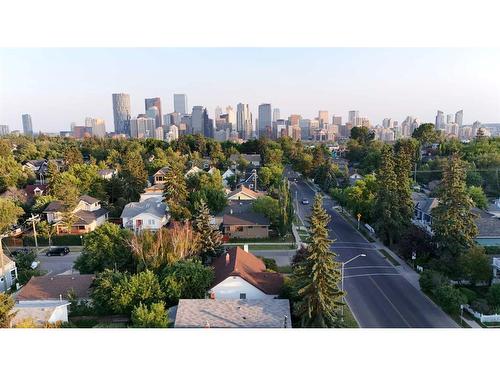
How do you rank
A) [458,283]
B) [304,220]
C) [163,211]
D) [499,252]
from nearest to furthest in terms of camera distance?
[458,283], [499,252], [163,211], [304,220]

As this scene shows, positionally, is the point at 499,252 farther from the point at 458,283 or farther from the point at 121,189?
the point at 121,189

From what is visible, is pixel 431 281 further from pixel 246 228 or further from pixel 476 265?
pixel 246 228

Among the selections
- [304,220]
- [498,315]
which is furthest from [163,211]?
[498,315]

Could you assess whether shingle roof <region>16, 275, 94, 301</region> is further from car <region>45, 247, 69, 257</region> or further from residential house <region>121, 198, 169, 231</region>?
residential house <region>121, 198, 169, 231</region>

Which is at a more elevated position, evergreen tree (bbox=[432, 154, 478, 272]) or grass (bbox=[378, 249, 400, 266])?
evergreen tree (bbox=[432, 154, 478, 272])

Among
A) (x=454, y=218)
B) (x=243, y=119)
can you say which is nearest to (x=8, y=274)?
(x=454, y=218)

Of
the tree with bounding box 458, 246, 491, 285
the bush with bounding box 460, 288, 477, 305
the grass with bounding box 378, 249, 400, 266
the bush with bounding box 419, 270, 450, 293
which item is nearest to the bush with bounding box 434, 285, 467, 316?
the bush with bounding box 419, 270, 450, 293
